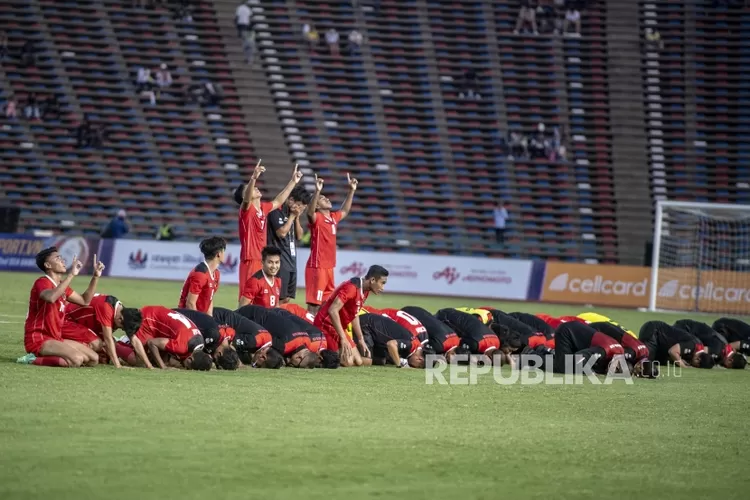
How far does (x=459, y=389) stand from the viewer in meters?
11.0

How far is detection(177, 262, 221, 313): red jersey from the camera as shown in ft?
40.3

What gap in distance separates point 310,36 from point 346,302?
87.1 ft

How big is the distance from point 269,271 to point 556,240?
22264mm

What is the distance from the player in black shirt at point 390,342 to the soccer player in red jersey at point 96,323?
131 inches

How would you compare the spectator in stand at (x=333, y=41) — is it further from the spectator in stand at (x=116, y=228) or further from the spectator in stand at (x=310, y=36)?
the spectator in stand at (x=116, y=228)

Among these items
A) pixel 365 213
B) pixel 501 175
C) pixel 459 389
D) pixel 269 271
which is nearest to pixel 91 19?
pixel 365 213

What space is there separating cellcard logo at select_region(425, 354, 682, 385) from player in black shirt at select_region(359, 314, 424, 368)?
219 millimetres

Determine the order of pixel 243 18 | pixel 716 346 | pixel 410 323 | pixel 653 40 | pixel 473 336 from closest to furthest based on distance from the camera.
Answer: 1. pixel 410 323
2. pixel 473 336
3. pixel 716 346
4. pixel 243 18
5. pixel 653 40

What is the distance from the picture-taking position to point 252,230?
1466cm

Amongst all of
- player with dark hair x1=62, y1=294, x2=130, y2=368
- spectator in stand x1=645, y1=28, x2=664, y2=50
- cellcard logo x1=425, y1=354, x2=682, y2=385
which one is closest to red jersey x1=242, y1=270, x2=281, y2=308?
cellcard logo x1=425, y1=354, x2=682, y2=385

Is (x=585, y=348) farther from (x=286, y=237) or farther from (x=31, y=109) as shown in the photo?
(x=31, y=109)

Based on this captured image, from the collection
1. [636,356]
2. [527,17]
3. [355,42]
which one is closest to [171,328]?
[636,356]

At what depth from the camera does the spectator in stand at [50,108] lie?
35.6 m

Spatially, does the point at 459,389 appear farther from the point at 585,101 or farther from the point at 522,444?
the point at 585,101
